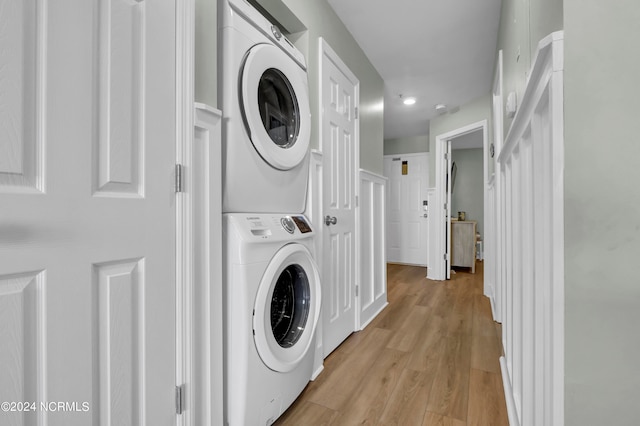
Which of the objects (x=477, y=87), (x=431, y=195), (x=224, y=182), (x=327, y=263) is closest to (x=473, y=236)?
(x=431, y=195)

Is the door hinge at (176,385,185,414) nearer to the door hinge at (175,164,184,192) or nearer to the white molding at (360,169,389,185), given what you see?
the door hinge at (175,164,184,192)

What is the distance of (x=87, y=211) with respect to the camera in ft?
2.29

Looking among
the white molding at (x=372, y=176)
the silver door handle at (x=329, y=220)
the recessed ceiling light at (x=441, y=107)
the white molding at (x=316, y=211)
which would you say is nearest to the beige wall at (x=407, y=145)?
the recessed ceiling light at (x=441, y=107)

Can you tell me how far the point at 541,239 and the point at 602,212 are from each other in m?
0.35

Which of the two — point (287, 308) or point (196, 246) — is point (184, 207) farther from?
point (287, 308)

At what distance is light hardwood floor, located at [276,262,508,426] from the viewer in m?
1.40

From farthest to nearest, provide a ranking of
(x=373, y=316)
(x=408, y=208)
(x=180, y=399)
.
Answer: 1. (x=408, y=208)
2. (x=373, y=316)
3. (x=180, y=399)

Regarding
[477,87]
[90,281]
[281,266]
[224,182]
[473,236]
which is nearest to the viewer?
[90,281]

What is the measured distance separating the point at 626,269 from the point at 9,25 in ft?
4.03

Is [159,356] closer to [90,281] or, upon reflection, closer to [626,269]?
[90,281]

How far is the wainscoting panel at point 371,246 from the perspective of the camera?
2.54 m

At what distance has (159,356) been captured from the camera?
2.87 feet

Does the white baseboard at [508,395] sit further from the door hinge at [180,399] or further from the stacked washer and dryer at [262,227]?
the door hinge at [180,399]

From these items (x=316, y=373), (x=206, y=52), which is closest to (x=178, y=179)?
(x=206, y=52)
